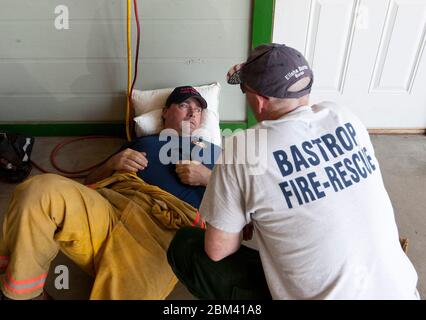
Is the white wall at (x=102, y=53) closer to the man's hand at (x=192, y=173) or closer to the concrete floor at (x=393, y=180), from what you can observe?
the concrete floor at (x=393, y=180)

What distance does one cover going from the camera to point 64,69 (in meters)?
2.28

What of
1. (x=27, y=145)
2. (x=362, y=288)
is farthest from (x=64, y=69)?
(x=362, y=288)

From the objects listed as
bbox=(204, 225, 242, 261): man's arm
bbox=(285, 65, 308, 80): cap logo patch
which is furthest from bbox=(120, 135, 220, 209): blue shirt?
bbox=(285, 65, 308, 80): cap logo patch

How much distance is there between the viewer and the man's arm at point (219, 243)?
105 centimetres

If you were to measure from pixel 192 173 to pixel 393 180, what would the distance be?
1.24m

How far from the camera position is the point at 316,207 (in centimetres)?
91

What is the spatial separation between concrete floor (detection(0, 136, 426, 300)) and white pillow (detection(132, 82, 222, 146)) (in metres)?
0.37

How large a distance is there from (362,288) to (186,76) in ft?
5.52

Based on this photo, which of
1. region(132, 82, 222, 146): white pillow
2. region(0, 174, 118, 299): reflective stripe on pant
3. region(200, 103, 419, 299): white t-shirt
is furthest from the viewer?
region(132, 82, 222, 146): white pillow

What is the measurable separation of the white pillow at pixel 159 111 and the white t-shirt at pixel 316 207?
1011 mm

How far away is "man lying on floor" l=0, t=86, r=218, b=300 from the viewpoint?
1.16m

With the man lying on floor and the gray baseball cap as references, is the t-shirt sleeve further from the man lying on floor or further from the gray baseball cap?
the man lying on floor

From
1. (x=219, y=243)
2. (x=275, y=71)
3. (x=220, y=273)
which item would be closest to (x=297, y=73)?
(x=275, y=71)
